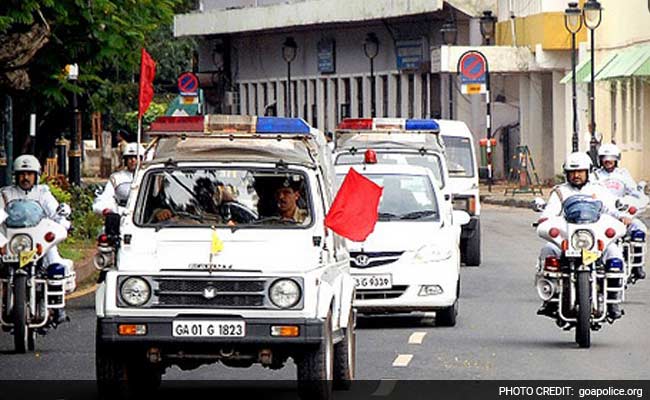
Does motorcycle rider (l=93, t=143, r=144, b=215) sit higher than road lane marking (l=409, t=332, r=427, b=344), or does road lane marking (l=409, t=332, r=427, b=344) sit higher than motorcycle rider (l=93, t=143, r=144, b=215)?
motorcycle rider (l=93, t=143, r=144, b=215)

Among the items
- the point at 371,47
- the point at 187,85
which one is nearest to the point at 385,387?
the point at 187,85

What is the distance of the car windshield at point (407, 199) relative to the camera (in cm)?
1908

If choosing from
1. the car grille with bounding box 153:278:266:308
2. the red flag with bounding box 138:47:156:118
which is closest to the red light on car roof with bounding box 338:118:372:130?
the red flag with bounding box 138:47:156:118

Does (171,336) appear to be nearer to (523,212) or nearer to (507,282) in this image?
(507,282)

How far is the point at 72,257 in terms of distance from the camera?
2545 centimetres

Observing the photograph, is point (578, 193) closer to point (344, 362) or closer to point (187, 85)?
point (344, 362)

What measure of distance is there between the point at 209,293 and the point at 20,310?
12.8 feet

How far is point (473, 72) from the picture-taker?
48.4 metres

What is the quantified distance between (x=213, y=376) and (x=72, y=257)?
10.8 meters

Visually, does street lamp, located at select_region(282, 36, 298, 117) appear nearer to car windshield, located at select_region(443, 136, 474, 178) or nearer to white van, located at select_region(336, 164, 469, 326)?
car windshield, located at select_region(443, 136, 474, 178)

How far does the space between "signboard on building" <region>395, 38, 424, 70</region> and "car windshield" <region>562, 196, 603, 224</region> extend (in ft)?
145

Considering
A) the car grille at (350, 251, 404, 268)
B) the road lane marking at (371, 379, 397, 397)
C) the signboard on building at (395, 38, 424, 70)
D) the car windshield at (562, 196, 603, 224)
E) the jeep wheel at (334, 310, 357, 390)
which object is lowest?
the road lane marking at (371, 379, 397, 397)

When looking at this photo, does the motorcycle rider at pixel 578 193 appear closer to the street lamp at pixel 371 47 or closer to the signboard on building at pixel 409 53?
the signboard on building at pixel 409 53

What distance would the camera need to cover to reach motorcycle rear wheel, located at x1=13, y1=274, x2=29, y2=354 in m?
16.1
